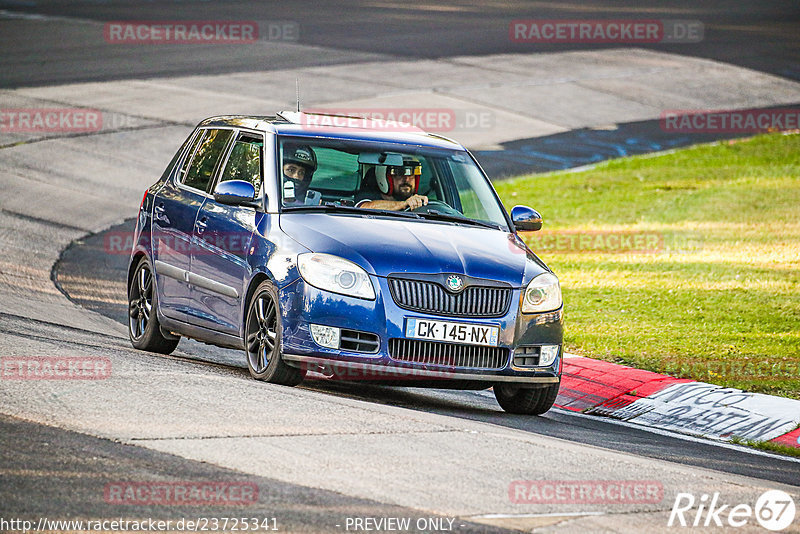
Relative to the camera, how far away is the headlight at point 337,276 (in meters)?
8.26

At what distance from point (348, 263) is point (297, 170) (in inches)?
51.2

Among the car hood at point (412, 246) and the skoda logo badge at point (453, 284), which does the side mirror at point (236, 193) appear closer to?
the car hood at point (412, 246)

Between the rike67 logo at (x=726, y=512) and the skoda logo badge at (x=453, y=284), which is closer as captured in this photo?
the rike67 logo at (x=726, y=512)

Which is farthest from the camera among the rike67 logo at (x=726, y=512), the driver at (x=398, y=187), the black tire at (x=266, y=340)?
the driver at (x=398, y=187)

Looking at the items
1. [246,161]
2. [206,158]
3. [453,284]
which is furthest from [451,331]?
[206,158]

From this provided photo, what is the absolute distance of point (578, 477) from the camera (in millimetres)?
6566

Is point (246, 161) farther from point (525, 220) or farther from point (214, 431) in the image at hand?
point (214, 431)

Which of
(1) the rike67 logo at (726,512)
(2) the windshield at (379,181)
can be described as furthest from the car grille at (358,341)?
(1) the rike67 logo at (726,512)

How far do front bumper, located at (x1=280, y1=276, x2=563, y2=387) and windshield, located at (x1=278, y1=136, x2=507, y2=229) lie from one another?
101 centimetres

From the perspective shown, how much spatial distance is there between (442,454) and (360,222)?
Result: 2497mm

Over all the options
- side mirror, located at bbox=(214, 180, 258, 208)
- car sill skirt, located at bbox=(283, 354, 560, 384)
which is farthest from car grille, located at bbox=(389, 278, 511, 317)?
side mirror, located at bbox=(214, 180, 258, 208)

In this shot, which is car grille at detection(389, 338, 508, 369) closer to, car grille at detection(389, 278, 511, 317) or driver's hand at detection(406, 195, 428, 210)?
car grille at detection(389, 278, 511, 317)

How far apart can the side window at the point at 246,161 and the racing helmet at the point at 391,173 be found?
869mm

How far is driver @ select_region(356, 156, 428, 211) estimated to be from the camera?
30.9 ft
